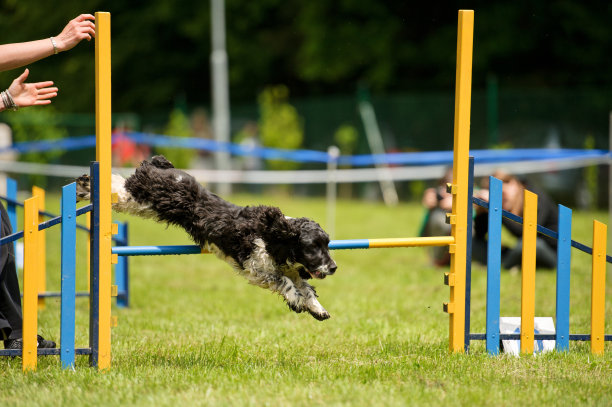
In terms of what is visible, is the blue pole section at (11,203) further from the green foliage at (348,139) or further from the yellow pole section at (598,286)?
the green foliage at (348,139)

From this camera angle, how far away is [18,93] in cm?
434

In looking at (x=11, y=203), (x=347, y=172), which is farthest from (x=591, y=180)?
(x=11, y=203)

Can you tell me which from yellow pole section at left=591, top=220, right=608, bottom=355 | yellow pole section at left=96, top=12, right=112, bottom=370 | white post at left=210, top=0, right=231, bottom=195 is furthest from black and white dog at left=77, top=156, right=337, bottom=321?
white post at left=210, top=0, right=231, bottom=195

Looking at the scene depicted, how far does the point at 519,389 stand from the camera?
13.4 ft

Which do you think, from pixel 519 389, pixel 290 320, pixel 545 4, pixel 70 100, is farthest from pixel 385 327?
pixel 70 100

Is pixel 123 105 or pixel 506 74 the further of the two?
pixel 123 105

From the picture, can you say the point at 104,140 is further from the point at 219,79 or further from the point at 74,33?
the point at 219,79

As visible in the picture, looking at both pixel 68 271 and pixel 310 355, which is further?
pixel 310 355

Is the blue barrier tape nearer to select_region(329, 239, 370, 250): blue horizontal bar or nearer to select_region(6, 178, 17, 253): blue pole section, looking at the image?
select_region(6, 178, 17, 253): blue pole section

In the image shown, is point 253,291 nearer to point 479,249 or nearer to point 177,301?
point 177,301

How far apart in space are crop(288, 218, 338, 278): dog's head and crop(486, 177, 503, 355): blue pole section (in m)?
1.07

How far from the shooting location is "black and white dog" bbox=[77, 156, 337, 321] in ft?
14.7

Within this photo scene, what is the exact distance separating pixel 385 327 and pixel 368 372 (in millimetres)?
1691

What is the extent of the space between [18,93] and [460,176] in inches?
107
